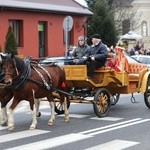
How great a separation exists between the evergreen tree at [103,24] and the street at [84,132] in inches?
1089

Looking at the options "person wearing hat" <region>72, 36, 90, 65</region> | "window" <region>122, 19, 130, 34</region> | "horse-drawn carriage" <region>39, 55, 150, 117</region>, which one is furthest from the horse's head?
"window" <region>122, 19, 130, 34</region>

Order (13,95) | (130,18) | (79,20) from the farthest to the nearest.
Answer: (130,18) → (79,20) → (13,95)

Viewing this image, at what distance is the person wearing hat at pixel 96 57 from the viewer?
12.5m

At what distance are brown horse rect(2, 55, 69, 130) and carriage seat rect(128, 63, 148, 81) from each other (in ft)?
9.26

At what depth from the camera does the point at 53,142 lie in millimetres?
9469

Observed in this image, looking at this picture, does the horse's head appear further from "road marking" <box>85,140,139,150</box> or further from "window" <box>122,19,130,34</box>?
"window" <box>122,19,130,34</box>

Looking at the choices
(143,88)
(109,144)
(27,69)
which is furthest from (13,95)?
(143,88)

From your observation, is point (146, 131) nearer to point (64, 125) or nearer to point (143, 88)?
point (64, 125)

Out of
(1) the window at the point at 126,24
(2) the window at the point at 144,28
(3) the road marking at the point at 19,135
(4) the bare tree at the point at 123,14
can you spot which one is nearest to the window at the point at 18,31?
(3) the road marking at the point at 19,135

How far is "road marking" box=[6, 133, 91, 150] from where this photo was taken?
899 cm

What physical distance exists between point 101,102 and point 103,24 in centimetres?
2997

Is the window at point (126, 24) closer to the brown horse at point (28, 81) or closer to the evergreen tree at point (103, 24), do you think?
the evergreen tree at point (103, 24)

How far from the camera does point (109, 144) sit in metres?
9.27

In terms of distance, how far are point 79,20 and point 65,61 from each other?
75.4 feet
